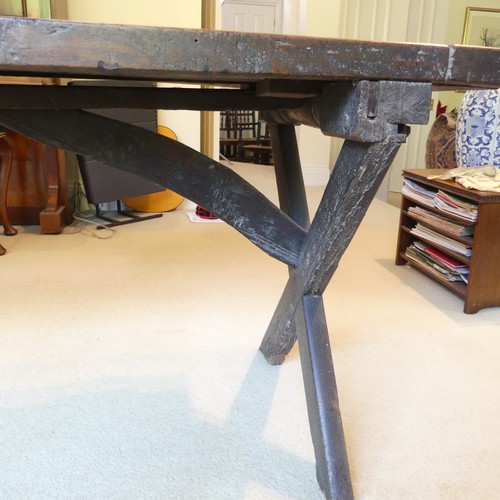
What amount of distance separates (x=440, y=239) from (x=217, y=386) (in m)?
1.17

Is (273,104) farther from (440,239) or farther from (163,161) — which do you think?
(440,239)

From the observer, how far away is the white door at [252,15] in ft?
19.1

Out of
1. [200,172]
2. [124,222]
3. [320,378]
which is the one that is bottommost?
[124,222]

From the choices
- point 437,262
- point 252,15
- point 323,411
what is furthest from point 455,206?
point 252,15

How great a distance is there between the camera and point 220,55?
675 mm

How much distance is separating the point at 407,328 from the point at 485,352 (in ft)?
0.83

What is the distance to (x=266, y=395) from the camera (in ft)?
4.55

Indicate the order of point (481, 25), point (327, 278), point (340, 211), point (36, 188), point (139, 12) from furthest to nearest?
point (481, 25), point (139, 12), point (36, 188), point (327, 278), point (340, 211)

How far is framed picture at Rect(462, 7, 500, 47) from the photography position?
16.3 ft

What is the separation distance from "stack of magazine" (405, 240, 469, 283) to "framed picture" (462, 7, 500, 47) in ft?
11.4

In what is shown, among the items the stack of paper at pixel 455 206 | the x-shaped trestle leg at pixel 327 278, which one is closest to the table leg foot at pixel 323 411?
the x-shaped trestle leg at pixel 327 278

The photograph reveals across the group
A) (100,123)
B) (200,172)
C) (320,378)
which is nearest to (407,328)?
(320,378)

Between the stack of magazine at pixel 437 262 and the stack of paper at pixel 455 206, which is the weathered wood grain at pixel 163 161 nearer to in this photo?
the stack of paper at pixel 455 206

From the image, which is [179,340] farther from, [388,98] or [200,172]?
[388,98]
